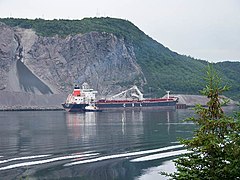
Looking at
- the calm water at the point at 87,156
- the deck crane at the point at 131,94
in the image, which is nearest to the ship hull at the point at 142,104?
the deck crane at the point at 131,94

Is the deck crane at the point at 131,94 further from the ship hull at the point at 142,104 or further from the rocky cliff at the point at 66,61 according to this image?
the ship hull at the point at 142,104

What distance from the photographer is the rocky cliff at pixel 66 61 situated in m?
112

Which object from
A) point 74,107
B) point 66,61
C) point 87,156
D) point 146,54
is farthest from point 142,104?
point 87,156

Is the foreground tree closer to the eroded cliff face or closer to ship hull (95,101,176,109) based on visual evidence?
ship hull (95,101,176,109)

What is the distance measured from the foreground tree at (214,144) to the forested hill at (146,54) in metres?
112

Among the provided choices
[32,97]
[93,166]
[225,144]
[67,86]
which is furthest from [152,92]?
[225,144]

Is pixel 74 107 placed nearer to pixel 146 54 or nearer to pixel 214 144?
pixel 146 54

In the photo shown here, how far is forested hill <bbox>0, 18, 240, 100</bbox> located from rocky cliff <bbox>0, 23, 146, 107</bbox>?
12.7 feet

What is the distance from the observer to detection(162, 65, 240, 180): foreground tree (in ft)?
28.3

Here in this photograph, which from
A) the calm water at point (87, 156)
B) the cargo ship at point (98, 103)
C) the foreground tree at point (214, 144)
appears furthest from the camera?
the cargo ship at point (98, 103)

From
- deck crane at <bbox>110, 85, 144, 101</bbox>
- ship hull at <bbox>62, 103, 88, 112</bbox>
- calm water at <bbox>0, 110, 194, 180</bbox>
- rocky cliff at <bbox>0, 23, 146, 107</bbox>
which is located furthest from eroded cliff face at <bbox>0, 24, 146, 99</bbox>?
calm water at <bbox>0, 110, 194, 180</bbox>

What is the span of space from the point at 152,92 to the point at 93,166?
104219 millimetres

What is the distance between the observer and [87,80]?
118125mm

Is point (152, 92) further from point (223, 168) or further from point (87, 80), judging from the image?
point (223, 168)
